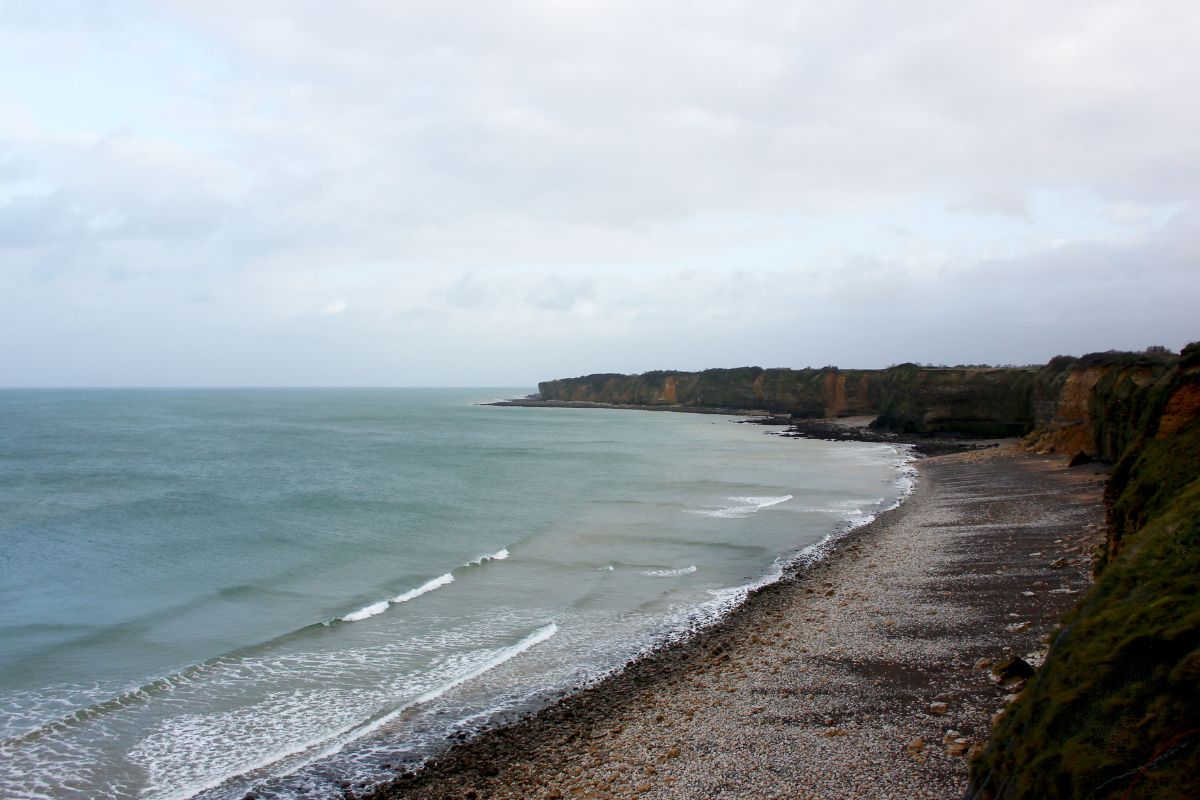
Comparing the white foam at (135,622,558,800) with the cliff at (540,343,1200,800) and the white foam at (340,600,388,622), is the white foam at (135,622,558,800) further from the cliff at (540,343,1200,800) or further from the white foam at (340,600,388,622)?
the cliff at (540,343,1200,800)

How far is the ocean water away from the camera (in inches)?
394

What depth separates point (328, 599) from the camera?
1711 cm

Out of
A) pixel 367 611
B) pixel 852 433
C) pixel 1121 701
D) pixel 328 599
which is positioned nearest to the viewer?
pixel 1121 701

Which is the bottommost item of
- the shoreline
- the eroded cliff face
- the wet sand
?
the wet sand

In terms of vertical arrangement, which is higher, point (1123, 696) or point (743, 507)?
point (1123, 696)

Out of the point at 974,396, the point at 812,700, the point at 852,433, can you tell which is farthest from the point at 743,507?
the point at 852,433

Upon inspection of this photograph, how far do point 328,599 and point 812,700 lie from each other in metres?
11.7

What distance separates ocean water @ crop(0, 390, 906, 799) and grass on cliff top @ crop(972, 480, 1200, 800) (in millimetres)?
7139

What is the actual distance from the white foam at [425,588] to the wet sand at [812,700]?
7.03 metres

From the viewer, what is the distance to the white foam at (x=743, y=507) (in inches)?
1128

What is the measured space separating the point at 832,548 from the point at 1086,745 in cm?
1767

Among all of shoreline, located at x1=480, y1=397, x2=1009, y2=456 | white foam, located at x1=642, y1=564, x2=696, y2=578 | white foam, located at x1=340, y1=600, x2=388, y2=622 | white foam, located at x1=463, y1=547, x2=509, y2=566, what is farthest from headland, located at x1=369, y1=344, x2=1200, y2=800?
shoreline, located at x1=480, y1=397, x2=1009, y2=456

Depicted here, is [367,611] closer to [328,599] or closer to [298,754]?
[328,599]

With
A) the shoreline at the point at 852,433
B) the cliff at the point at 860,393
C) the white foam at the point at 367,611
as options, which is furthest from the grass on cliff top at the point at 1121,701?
the cliff at the point at 860,393
